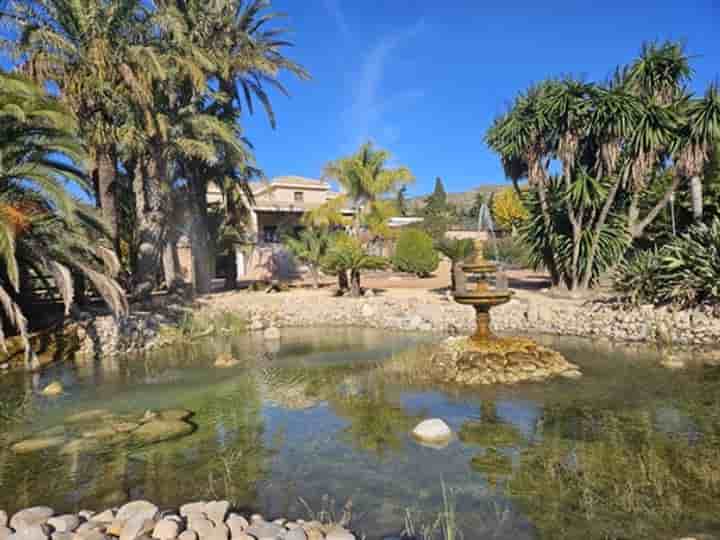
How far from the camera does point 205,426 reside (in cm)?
730

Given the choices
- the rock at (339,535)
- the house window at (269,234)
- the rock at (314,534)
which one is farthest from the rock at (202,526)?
the house window at (269,234)

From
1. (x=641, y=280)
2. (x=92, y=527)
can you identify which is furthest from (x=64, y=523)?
(x=641, y=280)

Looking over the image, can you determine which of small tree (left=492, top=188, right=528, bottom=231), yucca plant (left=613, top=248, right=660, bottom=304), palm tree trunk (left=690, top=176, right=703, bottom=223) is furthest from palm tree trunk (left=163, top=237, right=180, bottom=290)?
small tree (left=492, top=188, right=528, bottom=231)

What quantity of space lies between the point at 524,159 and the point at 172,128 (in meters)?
12.5

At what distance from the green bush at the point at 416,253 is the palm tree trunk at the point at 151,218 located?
13.3m

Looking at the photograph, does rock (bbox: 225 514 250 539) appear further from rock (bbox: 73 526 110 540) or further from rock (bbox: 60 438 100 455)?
rock (bbox: 60 438 100 455)

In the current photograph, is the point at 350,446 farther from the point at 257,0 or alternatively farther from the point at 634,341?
the point at 257,0

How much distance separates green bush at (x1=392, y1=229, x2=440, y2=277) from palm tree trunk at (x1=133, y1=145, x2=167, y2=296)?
43.6 feet

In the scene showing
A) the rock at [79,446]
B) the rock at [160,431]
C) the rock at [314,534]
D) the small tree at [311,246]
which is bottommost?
the rock at [79,446]

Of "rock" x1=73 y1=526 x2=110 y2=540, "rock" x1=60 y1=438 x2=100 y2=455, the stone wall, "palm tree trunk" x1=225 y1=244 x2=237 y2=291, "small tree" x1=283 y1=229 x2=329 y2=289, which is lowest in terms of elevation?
"rock" x1=60 y1=438 x2=100 y2=455

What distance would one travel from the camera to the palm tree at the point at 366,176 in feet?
94.8

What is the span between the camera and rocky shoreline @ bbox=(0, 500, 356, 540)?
3.96m

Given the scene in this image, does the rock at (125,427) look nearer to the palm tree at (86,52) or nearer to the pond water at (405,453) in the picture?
the pond water at (405,453)

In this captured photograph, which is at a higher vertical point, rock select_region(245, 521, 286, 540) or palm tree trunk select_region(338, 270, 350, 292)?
palm tree trunk select_region(338, 270, 350, 292)
